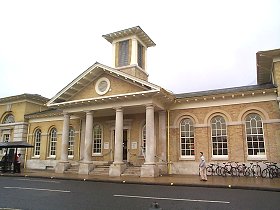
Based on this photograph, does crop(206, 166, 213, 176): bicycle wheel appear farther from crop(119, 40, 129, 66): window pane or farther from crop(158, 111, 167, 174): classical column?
crop(119, 40, 129, 66): window pane

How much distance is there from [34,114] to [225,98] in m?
19.2

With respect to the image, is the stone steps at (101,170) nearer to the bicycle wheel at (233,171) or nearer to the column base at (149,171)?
the column base at (149,171)

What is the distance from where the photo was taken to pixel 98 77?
20.9m

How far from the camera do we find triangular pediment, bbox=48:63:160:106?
18.8 m

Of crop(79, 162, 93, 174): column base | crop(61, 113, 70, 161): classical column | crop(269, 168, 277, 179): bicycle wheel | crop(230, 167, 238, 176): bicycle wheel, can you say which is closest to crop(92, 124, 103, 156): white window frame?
crop(61, 113, 70, 161): classical column

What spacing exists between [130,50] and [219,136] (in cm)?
1089

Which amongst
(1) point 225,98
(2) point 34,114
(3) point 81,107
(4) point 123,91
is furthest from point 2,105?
(1) point 225,98

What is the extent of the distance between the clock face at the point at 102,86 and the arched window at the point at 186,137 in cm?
633

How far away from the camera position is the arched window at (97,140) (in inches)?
904

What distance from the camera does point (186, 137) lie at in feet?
63.7

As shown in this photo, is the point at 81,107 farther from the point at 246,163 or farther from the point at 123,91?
the point at 246,163

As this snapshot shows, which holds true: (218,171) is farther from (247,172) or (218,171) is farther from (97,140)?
(97,140)

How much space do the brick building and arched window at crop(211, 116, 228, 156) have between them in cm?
7

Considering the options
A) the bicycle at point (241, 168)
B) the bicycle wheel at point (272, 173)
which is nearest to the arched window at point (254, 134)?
the bicycle at point (241, 168)
